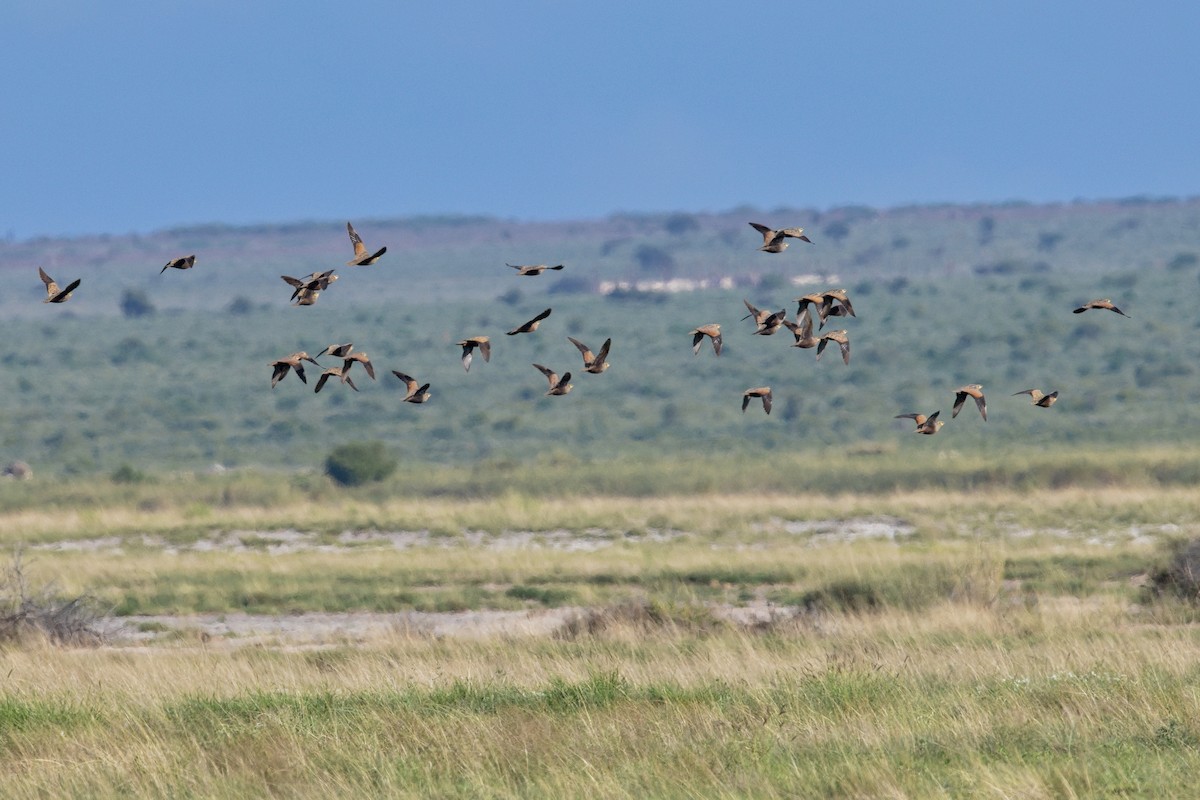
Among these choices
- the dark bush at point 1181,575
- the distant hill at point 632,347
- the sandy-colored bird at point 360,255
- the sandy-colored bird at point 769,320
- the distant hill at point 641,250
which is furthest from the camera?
the distant hill at point 641,250

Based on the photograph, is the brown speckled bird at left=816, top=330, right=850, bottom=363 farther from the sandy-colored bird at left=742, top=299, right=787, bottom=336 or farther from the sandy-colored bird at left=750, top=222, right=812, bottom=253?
the sandy-colored bird at left=750, top=222, right=812, bottom=253

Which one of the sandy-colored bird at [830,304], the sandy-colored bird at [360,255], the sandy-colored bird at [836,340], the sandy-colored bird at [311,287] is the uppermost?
the sandy-colored bird at [360,255]

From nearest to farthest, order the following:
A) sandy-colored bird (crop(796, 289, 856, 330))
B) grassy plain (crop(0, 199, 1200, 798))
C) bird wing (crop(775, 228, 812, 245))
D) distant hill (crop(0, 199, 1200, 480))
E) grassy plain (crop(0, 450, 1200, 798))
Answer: grassy plain (crop(0, 450, 1200, 798)), grassy plain (crop(0, 199, 1200, 798)), sandy-colored bird (crop(796, 289, 856, 330)), bird wing (crop(775, 228, 812, 245)), distant hill (crop(0, 199, 1200, 480))

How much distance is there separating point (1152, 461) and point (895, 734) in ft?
115

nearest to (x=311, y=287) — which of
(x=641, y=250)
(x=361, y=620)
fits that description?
(x=361, y=620)

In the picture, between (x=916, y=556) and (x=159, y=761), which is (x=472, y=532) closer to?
(x=916, y=556)

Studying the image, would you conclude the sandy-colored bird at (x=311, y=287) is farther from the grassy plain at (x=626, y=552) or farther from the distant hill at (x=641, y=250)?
the distant hill at (x=641, y=250)

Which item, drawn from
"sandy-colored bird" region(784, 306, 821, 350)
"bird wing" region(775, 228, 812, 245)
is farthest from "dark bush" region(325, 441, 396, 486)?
"bird wing" region(775, 228, 812, 245)

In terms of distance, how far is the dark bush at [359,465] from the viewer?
5144 cm

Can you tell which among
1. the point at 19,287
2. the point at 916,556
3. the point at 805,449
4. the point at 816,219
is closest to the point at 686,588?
the point at 916,556

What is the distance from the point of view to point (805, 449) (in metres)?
63.9

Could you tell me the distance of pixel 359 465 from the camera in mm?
51531

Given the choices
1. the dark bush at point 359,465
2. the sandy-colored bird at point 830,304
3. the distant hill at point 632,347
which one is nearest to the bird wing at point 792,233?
the sandy-colored bird at point 830,304

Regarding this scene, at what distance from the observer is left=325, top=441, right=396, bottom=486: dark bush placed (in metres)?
51.4
